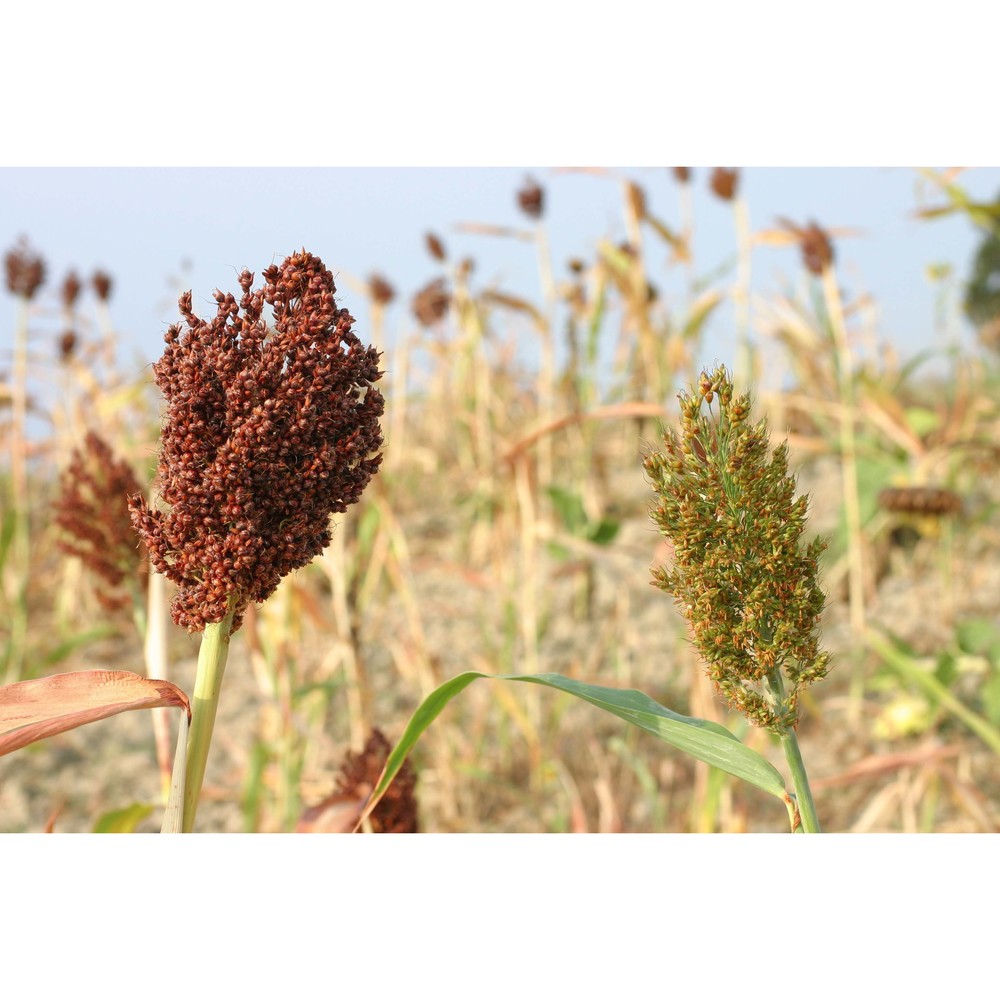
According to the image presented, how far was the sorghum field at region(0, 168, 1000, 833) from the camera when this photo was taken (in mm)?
465

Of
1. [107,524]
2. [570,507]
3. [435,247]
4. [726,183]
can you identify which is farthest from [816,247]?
[107,524]

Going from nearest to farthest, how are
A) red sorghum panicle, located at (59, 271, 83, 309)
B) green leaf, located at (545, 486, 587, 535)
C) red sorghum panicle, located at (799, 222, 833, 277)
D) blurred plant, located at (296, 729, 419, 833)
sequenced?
blurred plant, located at (296, 729, 419, 833), red sorghum panicle, located at (799, 222, 833, 277), green leaf, located at (545, 486, 587, 535), red sorghum panicle, located at (59, 271, 83, 309)

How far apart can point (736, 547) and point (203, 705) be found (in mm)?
262

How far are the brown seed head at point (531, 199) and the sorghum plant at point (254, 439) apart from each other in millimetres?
1405

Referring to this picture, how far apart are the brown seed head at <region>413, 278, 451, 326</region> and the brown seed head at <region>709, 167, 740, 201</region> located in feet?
2.53

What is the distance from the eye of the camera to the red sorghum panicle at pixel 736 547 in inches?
18.0

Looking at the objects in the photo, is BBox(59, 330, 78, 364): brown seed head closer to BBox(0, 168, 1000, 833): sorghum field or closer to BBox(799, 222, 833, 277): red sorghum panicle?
BBox(0, 168, 1000, 833): sorghum field

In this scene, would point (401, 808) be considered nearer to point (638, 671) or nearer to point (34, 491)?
point (638, 671)

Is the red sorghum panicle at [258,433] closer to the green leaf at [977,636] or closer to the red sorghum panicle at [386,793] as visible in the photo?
the red sorghum panicle at [386,793]

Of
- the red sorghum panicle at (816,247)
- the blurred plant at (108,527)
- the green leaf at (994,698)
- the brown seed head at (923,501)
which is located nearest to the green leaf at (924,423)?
the brown seed head at (923,501)

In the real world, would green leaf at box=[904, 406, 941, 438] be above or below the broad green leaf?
above

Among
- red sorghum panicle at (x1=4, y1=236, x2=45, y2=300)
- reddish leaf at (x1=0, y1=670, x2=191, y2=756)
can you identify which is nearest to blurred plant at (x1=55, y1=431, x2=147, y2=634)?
reddish leaf at (x1=0, y1=670, x2=191, y2=756)

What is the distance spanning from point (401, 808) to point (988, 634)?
1129mm
